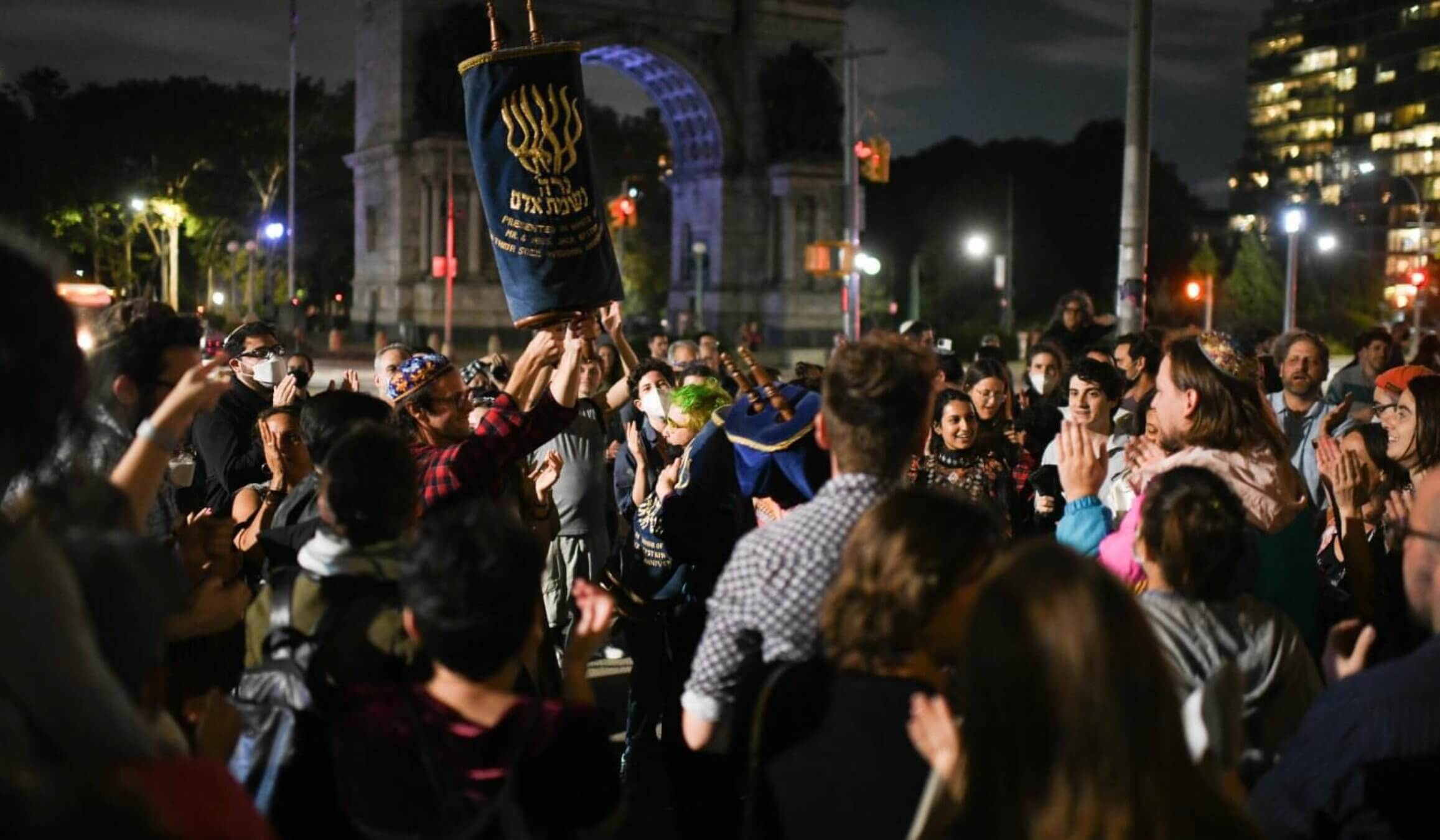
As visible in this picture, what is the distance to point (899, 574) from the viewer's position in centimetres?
289

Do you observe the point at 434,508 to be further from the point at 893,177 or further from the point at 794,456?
the point at 893,177

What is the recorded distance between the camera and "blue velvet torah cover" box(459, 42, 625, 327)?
217 inches

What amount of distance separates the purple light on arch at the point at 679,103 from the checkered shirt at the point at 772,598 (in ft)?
140

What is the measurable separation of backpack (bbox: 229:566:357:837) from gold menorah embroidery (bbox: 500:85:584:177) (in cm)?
281

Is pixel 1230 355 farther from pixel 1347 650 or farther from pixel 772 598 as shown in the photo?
pixel 772 598

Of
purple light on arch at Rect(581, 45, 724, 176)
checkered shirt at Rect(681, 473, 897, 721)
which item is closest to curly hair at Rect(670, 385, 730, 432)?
checkered shirt at Rect(681, 473, 897, 721)

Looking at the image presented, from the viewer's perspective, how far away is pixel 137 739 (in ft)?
6.75

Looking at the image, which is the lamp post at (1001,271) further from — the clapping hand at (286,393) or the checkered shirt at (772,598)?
the checkered shirt at (772,598)

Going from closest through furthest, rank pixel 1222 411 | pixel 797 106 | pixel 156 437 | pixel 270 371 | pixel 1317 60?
pixel 156 437, pixel 1222 411, pixel 270 371, pixel 797 106, pixel 1317 60

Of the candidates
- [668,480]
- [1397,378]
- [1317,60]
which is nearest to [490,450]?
[668,480]

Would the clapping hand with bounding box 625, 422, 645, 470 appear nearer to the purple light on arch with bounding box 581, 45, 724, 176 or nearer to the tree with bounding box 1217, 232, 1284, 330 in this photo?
the purple light on arch with bounding box 581, 45, 724, 176

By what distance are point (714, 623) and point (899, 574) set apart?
58cm

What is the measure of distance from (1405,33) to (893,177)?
Result: 96319 mm

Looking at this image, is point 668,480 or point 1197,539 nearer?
point 1197,539
